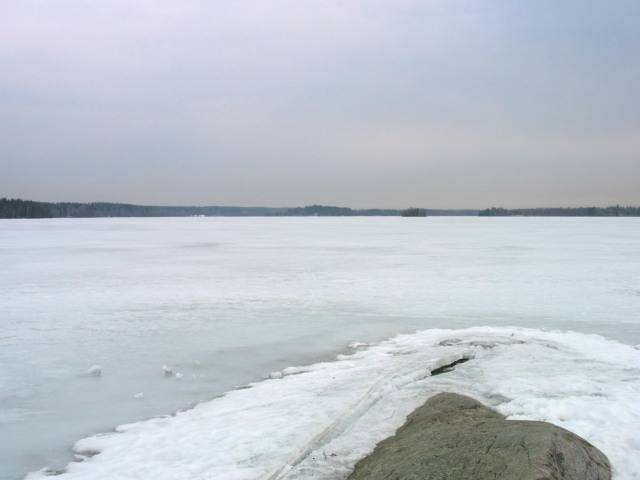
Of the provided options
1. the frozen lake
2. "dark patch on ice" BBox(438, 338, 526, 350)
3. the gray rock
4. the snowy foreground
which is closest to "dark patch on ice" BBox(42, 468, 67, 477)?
the snowy foreground

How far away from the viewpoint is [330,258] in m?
25.4

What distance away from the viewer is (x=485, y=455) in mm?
3850

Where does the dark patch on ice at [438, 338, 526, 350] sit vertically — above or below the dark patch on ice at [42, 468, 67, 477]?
above

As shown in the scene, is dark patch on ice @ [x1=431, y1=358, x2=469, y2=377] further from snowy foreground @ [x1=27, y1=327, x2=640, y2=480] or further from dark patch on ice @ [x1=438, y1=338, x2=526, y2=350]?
dark patch on ice @ [x1=438, y1=338, x2=526, y2=350]

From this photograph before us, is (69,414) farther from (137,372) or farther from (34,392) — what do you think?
(137,372)

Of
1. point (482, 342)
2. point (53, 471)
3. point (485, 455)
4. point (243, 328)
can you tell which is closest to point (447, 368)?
point (482, 342)

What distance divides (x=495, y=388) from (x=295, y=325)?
16.6 ft

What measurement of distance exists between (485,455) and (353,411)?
6.94 feet

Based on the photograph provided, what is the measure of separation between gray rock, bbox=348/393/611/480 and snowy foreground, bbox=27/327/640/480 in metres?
0.35

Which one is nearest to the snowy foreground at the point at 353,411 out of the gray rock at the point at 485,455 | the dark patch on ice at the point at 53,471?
the dark patch on ice at the point at 53,471

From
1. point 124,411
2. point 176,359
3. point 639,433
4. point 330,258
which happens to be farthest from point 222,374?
point 330,258

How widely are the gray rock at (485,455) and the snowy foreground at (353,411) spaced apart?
14.0 inches

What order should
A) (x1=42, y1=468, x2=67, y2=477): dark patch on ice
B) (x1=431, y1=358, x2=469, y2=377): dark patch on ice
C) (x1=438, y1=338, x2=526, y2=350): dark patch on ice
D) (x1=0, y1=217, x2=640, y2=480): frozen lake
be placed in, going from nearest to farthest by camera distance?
(x1=42, y1=468, x2=67, y2=477): dark patch on ice → (x1=0, y1=217, x2=640, y2=480): frozen lake → (x1=431, y1=358, x2=469, y2=377): dark patch on ice → (x1=438, y1=338, x2=526, y2=350): dark patch on ice

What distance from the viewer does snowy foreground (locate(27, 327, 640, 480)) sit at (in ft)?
15.6
